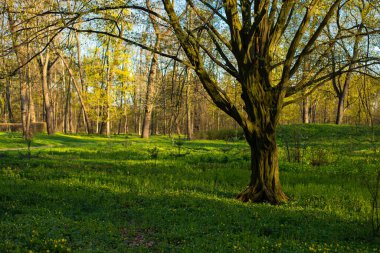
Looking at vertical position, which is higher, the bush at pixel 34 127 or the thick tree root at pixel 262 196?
the bush at pixel 34 127

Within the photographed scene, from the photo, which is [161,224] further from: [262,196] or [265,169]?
[265,169]

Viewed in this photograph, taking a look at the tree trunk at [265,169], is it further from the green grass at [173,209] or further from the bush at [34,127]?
the bush at [34,127]

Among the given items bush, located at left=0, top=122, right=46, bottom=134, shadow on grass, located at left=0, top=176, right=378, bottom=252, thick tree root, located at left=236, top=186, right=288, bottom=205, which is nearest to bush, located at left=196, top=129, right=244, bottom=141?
bush, located at left=0, top=122, right=46, bottom=134

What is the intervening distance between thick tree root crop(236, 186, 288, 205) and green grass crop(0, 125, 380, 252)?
0.91 feet

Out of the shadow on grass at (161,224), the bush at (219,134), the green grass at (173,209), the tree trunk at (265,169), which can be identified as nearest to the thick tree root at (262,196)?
the tree trunk at (265,169)

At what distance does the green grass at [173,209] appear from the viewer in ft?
16.5

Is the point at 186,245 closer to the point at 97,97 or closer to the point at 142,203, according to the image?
the point at 142,203

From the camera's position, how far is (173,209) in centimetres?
704

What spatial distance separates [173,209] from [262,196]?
2135 millimetres

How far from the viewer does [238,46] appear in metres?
8.07

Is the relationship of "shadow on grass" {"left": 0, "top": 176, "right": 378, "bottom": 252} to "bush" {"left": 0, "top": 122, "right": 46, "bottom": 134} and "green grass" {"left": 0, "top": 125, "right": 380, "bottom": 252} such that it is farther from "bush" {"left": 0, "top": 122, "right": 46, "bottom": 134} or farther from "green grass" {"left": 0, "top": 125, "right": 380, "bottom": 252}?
"bush" {"left": 0, "top": 122, "right": 46, "bottom": 134}

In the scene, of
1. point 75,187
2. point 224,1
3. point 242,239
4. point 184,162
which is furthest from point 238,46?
point 184,162

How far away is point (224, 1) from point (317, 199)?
495cm

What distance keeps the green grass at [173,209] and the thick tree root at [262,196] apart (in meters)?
0.28
